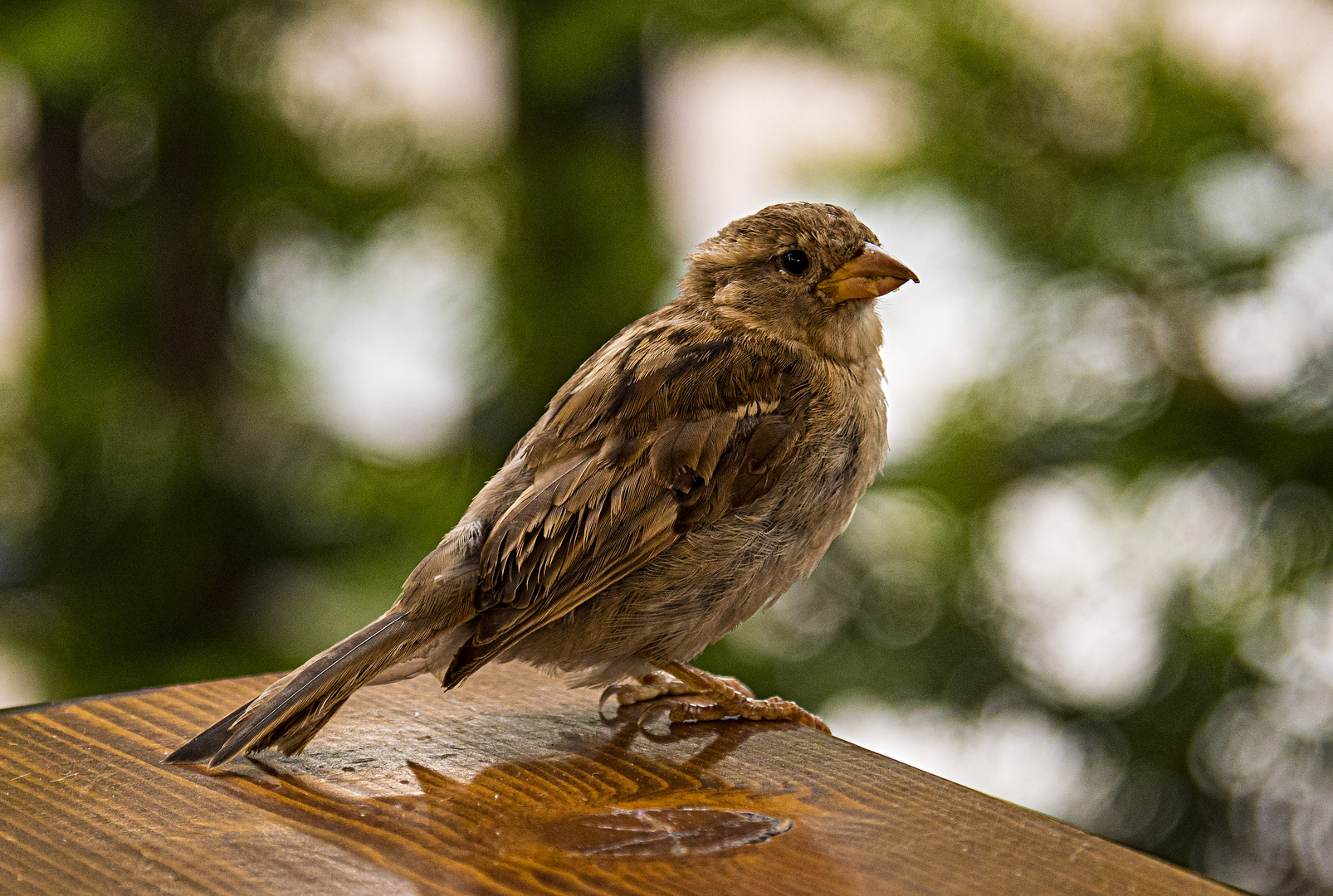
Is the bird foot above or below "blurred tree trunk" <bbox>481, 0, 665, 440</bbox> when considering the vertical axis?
below

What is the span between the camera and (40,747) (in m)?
1.99

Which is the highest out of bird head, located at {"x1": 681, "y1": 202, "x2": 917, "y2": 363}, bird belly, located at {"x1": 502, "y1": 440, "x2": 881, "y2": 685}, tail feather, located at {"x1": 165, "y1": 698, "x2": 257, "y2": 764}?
bird head, located at {"x1": 681, "y1": 202, "x2": 917, "y2": 363}

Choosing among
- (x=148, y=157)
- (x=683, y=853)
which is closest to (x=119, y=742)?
(x=683, y=853)

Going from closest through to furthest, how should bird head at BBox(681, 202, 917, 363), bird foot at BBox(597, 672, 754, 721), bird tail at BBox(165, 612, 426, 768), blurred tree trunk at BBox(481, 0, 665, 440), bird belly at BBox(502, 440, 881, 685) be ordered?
bird tail at BBox(165, 612, 426, 768), bird belly at BBox(502, 440, 881, 685), bird foot at BBox(597, 672, 754, 721), bird head at BBox(681, 202, 917, 363), blurred tree trunk at BBox(481, 0, 665, 440)

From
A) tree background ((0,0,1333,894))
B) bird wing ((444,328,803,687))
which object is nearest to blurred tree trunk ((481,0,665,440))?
tree background ((0,0,1333,894))

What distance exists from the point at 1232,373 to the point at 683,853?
1926 mm

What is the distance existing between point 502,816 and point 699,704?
2.20 ft

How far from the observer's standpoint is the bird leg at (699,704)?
7.47 ft

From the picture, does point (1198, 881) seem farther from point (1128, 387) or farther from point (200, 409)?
point (200, 409)

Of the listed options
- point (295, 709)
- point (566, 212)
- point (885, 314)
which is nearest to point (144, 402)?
point (566, 212)

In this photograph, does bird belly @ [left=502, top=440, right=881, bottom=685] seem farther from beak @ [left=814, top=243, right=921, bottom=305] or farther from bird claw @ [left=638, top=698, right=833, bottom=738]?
beak @ [left=814, top=243, right=921, bottom=305]

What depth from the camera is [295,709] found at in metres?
1.95

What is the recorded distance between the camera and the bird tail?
1935mm

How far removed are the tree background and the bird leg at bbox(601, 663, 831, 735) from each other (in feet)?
3.46
